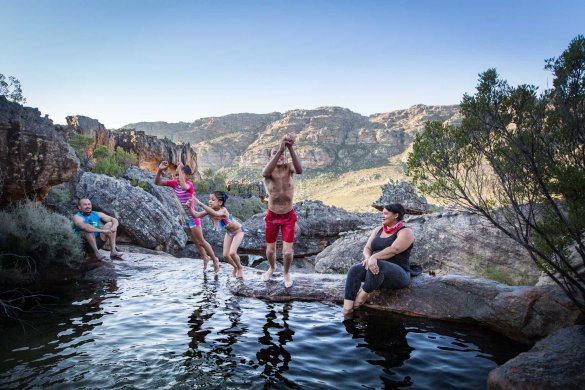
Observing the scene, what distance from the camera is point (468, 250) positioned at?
9922mm

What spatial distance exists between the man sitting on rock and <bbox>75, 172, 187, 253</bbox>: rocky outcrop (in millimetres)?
3196

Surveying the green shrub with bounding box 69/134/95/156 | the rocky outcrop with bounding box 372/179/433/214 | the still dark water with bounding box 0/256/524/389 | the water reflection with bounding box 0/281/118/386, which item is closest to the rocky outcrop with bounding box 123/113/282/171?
the green shrub with bounding box 69/134/95/156

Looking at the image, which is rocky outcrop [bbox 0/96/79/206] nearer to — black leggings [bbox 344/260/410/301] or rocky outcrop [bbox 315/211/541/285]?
black leggings [bbox 344/260/410/301]

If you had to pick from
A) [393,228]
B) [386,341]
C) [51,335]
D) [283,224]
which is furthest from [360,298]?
[51,335]

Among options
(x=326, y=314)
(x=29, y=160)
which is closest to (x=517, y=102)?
(x=326, y=314)

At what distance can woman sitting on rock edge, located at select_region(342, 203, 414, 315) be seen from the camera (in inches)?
240

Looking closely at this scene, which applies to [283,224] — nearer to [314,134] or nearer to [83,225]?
[83,225]

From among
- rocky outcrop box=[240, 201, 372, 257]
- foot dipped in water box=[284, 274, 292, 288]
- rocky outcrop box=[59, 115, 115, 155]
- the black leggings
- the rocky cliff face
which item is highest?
the rocky cliff face

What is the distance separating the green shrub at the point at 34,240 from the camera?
8047 millimetres

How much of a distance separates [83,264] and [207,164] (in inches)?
5696

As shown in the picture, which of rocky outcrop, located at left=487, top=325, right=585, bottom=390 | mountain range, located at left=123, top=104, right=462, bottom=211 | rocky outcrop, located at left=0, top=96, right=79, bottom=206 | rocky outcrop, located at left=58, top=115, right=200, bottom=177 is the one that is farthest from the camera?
mountain range, located at left=123, top=104, right=462, bottom=211

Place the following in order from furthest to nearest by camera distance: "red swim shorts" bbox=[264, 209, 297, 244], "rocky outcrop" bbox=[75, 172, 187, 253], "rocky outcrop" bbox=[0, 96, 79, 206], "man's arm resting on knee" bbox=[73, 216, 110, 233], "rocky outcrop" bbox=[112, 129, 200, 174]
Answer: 1. "rocky outcrop" bbox=[112, 129, 200, 174]
2. "rocky outcrop" bbox=[75, 172, 187, 253]
3. "man's arm resting on knee" bbox=[73, 216, 110, 233]
4. "rocky outcrop" bbox=[0, 96, 79, 206]
5. "red swim shorts" bbox=[264, 209, 297, 244]

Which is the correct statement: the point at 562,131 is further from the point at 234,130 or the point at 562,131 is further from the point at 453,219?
the point at 234,130

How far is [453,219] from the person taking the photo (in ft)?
34.8
